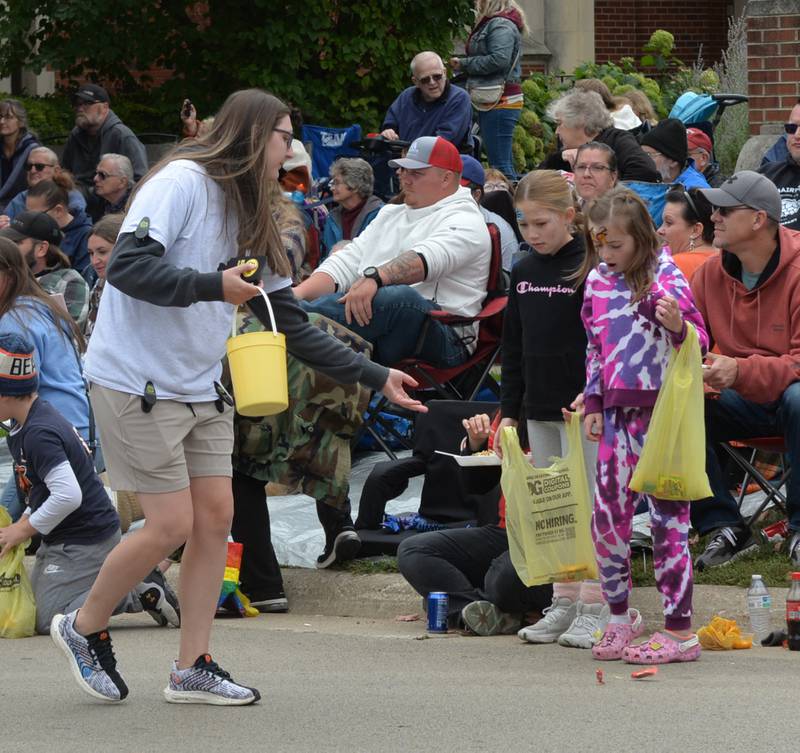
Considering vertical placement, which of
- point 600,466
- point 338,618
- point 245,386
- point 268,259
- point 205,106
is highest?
point 205,106

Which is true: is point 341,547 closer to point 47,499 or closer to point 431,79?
point 47,499

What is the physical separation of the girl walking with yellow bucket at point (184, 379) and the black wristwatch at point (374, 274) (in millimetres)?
3440

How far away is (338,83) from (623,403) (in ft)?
31.7

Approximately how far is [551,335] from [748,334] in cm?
123

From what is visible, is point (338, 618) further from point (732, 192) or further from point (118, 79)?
point (118, 79)

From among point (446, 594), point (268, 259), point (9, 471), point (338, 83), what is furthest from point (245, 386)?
point (338, 83)

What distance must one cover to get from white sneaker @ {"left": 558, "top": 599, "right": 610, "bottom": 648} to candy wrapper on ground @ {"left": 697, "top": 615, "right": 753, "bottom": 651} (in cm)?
38

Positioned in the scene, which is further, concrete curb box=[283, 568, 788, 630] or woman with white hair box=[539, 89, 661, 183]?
woman with white hair box=[539, 89, 661, 183]

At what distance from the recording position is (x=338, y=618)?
7715 mm

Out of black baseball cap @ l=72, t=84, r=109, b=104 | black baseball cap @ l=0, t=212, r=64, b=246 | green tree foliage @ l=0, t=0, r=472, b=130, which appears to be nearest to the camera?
black baseball cap @ l=0, t=212, r=64, b=246

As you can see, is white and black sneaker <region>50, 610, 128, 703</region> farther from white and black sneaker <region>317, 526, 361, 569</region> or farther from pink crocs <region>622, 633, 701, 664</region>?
white and black sneaker <region>317, 526, 361, 569</region>

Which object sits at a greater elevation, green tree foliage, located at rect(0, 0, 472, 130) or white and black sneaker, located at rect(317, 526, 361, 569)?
green tree foliage, located at rect(0, 0, 472, 130)

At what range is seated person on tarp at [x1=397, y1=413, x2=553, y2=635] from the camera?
6984 mm

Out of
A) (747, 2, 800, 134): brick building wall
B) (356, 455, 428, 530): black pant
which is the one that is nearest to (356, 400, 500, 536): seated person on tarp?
(356, 455, 428, 530): black pant
